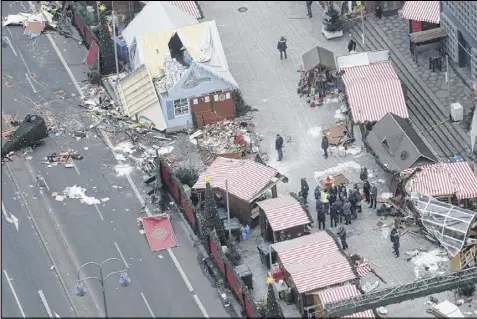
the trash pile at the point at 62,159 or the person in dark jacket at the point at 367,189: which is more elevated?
the trash pile at the point at 62,159

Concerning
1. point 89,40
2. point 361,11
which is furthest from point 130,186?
point 361,11

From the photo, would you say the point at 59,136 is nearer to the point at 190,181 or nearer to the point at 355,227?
the point at 190,181

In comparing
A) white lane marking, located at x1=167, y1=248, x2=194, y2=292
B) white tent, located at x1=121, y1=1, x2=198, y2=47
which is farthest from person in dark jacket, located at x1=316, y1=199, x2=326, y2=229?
white tent, located at x1=121, y1=1, x2=198, y2=47

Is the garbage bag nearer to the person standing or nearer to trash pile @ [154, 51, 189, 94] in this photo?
trash pile @ [154, 51, 189, 94]

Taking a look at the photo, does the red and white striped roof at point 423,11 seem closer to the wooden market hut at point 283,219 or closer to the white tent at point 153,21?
the white tent at point 153,21

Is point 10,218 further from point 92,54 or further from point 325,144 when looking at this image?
point 325,144

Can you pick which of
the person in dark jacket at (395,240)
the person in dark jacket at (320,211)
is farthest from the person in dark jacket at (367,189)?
the person in dark jacket at (395,240)

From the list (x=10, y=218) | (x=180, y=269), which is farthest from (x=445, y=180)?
(x=10, y=218)
